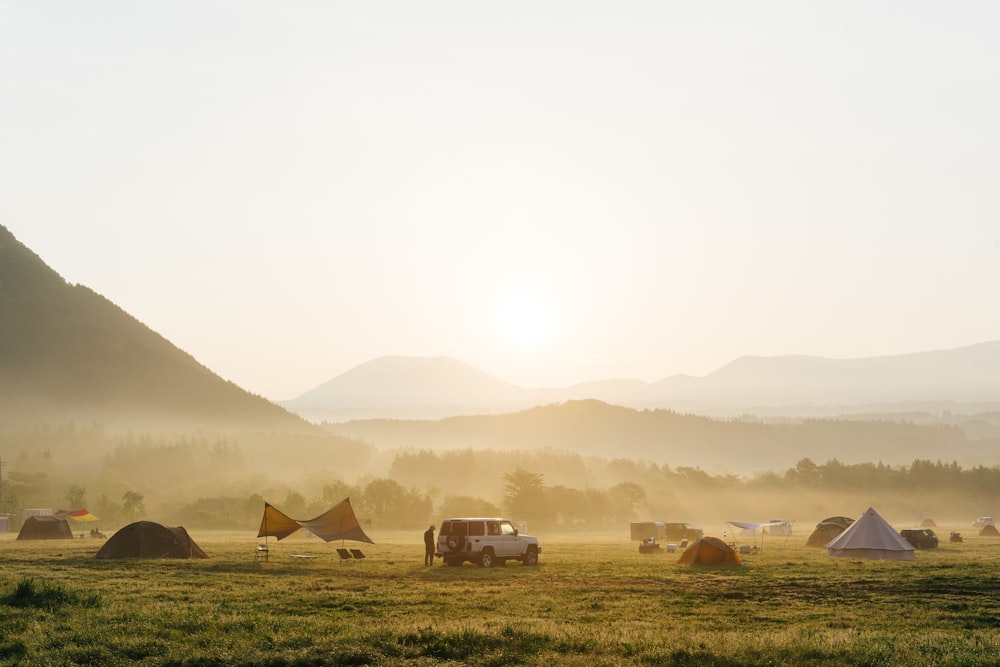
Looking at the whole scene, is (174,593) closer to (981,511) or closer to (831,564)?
(831,564)

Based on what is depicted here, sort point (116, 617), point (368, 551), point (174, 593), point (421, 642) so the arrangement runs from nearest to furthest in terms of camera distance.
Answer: point (421, 642) → point (116, 617) → point (174, 593) → point (368, 551)

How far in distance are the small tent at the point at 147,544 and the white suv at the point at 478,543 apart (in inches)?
540

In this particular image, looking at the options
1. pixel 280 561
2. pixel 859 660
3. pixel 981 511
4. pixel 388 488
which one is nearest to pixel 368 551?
pixel 280 561

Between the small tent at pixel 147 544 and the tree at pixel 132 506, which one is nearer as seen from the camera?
the small tent at pixel 147 544

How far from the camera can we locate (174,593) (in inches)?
1159

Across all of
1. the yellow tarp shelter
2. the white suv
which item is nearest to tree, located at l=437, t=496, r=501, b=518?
the yellow tarp shelter

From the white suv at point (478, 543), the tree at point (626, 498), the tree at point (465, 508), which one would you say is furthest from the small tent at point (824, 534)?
the tree at point (626, 498)

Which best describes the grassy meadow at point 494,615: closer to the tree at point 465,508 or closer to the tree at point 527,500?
the tree at point 465,508

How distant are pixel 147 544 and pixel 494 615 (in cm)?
2826

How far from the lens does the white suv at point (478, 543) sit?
43219 millimetres

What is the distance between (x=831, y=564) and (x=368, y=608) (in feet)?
87.7

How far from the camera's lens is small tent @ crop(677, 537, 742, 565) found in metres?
43.9

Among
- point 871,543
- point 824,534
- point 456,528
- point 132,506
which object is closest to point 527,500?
point 132,506

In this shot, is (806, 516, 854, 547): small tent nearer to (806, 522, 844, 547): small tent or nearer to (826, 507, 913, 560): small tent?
(806, 522, 844, 547): small tent
